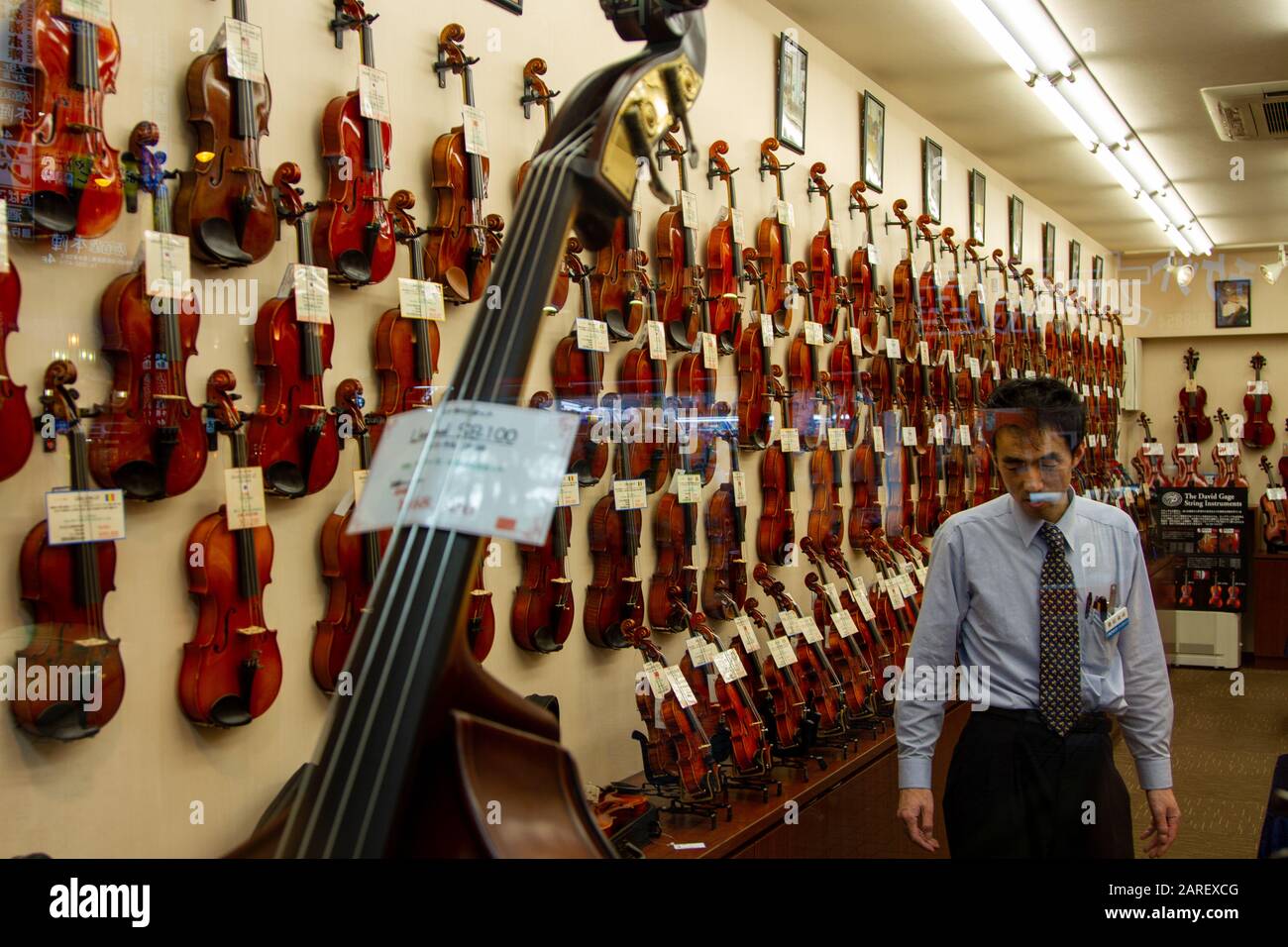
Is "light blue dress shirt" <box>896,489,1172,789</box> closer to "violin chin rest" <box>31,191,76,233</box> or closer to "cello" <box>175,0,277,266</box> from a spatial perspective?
"cello" <box>175,0,277,266</box>

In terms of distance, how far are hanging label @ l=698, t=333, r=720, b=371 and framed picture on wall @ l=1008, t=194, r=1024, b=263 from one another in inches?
45.3

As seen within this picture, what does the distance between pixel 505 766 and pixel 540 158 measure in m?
0.53

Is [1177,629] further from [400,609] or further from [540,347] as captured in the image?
[400,609]

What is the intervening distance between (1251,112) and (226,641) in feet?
7.73

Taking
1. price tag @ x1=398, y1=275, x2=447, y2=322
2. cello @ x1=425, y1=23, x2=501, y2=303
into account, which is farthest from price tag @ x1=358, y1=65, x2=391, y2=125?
price tag @ x1=398, y1=275, x2=447, y2=322


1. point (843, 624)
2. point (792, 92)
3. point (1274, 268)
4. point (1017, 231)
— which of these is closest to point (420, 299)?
point (1274, 268)

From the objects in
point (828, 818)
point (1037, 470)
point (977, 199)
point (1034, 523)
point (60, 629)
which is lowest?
point (828, 818)

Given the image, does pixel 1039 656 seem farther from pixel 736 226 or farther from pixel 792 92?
pixel 792 92

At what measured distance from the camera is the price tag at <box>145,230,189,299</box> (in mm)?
1821

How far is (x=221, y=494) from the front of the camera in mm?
2006

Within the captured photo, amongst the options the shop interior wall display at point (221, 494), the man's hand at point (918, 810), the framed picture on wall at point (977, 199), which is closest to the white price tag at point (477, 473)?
the shop interior wall display at point (221, 494)

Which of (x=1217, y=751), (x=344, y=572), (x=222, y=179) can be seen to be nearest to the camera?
(x=222, y=179)

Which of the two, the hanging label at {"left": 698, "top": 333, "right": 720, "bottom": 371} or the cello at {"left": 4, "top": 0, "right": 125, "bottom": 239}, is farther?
the hanging label at {"left": 698, "top": 333, "right": 720, "bottom": 371}

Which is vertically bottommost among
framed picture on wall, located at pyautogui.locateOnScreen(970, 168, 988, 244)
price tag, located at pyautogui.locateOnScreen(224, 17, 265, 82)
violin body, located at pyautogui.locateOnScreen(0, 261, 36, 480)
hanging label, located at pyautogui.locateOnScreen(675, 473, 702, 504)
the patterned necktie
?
the patterned necktie
